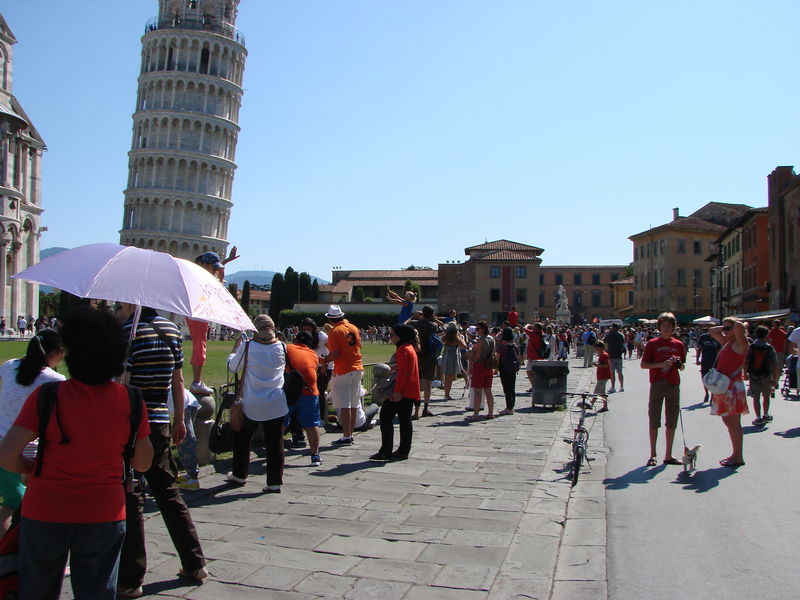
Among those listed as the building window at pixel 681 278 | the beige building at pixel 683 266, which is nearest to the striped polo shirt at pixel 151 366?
the beige building at pixel 683 266

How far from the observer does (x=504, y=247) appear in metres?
85.1

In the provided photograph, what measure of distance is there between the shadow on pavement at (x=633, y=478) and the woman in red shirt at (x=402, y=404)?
90.7 inches

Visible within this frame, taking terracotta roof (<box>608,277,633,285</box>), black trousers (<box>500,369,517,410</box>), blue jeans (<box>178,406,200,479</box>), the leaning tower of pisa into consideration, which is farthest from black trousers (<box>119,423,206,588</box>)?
terracotta roof (<box>608,277,633,285</box>)

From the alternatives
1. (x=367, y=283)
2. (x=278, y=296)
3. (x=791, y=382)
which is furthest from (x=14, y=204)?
(x=791, y=382)

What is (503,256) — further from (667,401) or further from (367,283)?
(667,401)

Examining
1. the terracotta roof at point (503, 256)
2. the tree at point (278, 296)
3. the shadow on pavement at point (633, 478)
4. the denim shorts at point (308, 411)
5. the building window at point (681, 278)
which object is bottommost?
the shadow on pavement at point (633, 478)

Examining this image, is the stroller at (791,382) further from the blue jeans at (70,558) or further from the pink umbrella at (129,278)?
the blue jeans at (70,558)

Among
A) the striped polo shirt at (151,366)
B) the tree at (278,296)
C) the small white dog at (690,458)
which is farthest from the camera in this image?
the tree at (278,296)

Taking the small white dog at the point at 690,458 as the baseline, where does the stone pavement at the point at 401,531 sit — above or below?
below

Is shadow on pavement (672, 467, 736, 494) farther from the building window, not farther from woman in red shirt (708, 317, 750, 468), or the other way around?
the building window

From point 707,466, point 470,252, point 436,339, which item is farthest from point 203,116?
point 707,466

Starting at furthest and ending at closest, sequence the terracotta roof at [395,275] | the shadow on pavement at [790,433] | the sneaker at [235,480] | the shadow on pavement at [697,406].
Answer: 1. the terracotta roof at [395,275]
2. the shadow on pavement at [697,406]
3. the shadow on pavement at [790,433]
4. the sneaker at [235,480]

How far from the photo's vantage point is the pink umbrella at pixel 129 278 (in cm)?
452

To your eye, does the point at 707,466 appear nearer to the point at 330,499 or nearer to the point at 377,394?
the point at 330,499
